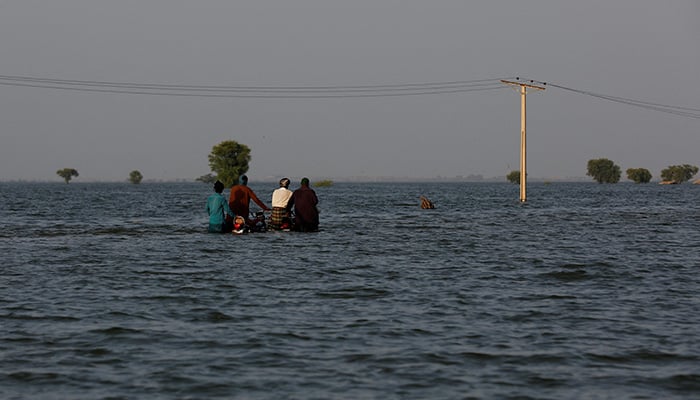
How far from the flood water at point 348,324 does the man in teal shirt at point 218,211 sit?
3133mm

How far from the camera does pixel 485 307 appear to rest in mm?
13891

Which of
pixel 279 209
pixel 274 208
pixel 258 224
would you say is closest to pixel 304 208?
pixel 279 209

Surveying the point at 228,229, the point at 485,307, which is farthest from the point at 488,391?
the point at 228,229

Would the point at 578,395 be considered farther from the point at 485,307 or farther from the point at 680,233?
the point at 680,233

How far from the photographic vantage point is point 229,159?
179375 mm

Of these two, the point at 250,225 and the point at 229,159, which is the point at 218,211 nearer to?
the point at 250,225

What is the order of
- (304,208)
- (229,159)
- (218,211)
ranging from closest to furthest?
(218,211) < (304,208) < (229,159)

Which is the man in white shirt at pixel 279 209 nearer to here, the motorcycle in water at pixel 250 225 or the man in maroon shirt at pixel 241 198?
the motorcycle in water at pixel 250 225

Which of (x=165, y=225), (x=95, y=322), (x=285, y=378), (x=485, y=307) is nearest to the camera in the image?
(x=285, y=378)

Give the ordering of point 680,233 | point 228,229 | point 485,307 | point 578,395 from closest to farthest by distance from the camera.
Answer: point 578,395 → point 485,307 → point 228,229 → point 680,233

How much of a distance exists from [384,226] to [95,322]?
90.7 feet

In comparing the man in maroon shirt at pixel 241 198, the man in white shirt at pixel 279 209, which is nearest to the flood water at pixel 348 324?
the man in maroon shirt at pixel 241 198

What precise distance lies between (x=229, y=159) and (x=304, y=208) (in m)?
151

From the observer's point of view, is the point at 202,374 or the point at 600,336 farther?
the point at 600,336
